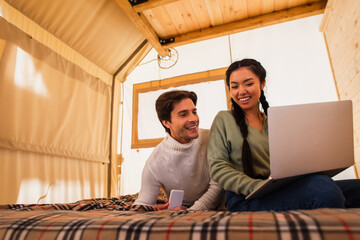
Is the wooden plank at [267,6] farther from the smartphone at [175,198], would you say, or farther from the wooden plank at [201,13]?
the smartphone at [175,198]

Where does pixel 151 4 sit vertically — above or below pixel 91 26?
above

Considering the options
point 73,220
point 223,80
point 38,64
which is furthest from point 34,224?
point 223,80

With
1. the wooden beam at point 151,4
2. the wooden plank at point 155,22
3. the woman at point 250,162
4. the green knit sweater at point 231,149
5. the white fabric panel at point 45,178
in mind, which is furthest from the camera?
the wooden plank at point 155,22

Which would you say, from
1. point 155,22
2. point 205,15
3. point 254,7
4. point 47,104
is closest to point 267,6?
point 254,7

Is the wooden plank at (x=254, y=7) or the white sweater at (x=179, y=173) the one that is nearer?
the white sweater at (x=179, y=173)

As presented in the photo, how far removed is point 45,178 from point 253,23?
10.2 feet

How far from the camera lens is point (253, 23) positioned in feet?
10.8

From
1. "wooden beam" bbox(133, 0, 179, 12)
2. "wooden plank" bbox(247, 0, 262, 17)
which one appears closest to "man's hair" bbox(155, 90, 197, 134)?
"wooden beam" bbox(133, 0, 179, 12)

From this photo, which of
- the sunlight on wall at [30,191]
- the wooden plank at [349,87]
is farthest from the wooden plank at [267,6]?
the sunlight on wall at [30,191]

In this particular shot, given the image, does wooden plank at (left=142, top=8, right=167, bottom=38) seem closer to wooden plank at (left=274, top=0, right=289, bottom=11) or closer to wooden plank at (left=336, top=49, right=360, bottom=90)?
wooden plank at (left=274, top=0, right=289, bottom=11)

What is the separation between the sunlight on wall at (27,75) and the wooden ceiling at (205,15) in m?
1.16

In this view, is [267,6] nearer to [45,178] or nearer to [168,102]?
[168,102]

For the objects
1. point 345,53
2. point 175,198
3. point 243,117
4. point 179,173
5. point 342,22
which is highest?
point 342,22

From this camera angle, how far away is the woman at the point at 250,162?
0.74 meters
